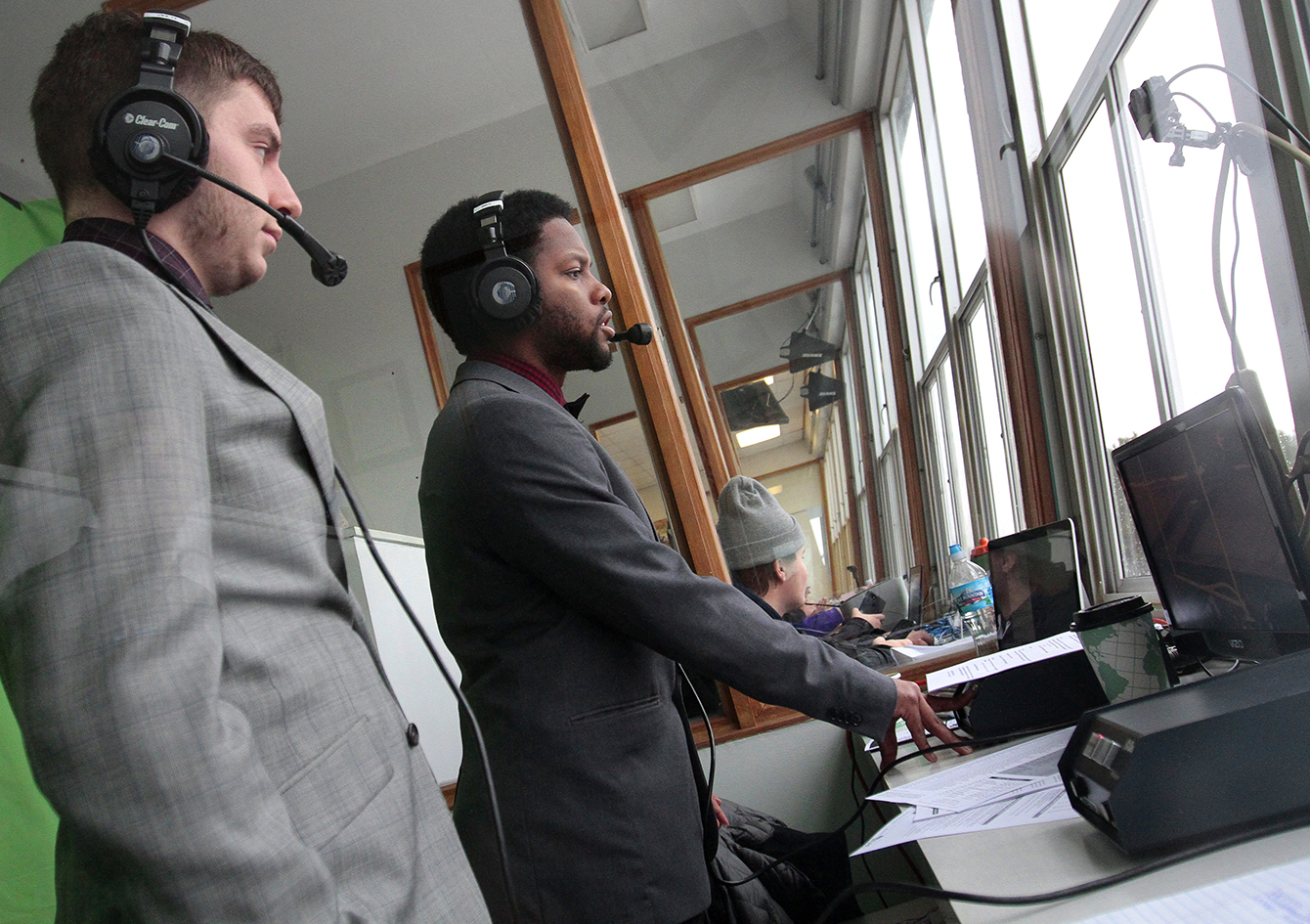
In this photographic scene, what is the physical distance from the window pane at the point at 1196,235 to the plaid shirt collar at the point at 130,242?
1330mm

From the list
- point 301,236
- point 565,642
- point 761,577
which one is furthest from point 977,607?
point 301,236

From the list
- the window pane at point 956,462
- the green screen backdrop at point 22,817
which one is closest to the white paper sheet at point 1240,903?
the green screen backdrop at point 22,817

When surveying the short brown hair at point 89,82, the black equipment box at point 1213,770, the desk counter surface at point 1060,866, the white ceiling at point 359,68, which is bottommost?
the desk counter surface at point 1060,866

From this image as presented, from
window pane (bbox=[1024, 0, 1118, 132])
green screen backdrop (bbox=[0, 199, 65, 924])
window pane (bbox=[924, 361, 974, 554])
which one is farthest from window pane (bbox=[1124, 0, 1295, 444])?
green screen backdrop (bbox=[0, 199, 65, 924])

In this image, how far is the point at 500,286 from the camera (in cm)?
111

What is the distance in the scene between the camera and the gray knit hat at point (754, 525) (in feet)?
6.56

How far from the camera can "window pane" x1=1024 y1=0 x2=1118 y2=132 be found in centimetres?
182

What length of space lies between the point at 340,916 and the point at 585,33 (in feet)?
5.11

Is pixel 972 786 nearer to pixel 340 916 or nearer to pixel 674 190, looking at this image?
pixel 340 916

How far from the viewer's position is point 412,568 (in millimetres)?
909

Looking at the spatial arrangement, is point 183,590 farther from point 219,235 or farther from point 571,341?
point 571,341

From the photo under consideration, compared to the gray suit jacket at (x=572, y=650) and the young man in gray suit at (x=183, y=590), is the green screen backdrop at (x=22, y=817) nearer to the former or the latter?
the young man in gray suit at (x=183, y=590)

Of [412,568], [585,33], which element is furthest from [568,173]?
[412,568]

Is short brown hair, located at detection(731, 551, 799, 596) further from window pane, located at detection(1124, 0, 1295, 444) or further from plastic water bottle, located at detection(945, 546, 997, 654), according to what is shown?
window pane, located at detection(1124, 0, 1295, 444)
